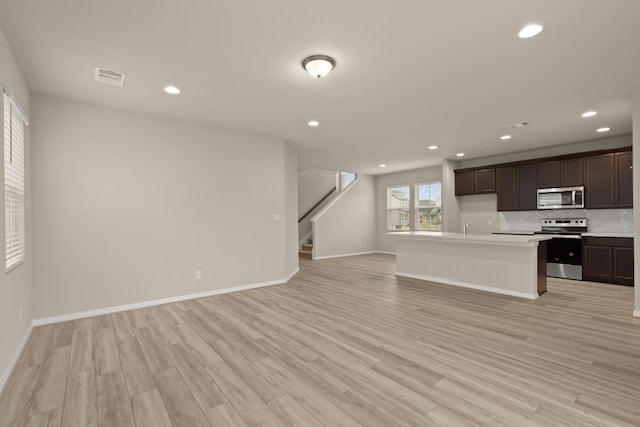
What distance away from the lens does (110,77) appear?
10.3 feet

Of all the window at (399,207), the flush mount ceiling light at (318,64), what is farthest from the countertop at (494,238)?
the window at (399,207)

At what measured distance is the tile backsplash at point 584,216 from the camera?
560cm

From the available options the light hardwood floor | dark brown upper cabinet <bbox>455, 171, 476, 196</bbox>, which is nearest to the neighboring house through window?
dark brown upper cabinet <bbox>455, 171, 476, 196</bbox>

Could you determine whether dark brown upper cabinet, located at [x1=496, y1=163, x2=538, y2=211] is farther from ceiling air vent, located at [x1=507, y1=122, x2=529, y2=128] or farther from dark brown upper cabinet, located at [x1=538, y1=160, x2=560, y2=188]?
ceiling air vent, located at [x1=507, y1=122, x2=529, y2=128]

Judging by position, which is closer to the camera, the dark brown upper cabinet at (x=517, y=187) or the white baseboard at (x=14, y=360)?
the white baseboard at (x=14, y=360)

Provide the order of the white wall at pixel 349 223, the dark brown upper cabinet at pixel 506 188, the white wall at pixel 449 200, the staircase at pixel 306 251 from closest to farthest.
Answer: the dark brown upper cabinet at pixel 506 188
the white wall at pixel 449 200
the white wall at pixel 349 223
the staircase at pixel 306 251

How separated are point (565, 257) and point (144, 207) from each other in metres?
7.43

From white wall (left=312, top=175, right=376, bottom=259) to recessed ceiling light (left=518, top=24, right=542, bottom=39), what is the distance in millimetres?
6779

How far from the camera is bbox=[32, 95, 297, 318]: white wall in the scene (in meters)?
3.59

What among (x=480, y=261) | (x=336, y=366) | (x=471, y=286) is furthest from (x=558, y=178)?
(x=336, y=366)

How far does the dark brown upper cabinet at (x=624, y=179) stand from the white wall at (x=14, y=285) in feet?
27.5

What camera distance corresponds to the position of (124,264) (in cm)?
402

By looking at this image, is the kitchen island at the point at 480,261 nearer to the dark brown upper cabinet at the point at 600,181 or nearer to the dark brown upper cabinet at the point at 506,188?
the dark brown upper cabinet at the point at 600,181

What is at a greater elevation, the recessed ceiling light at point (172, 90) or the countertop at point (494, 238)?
the recessed ceiling light at point (172, 90)
